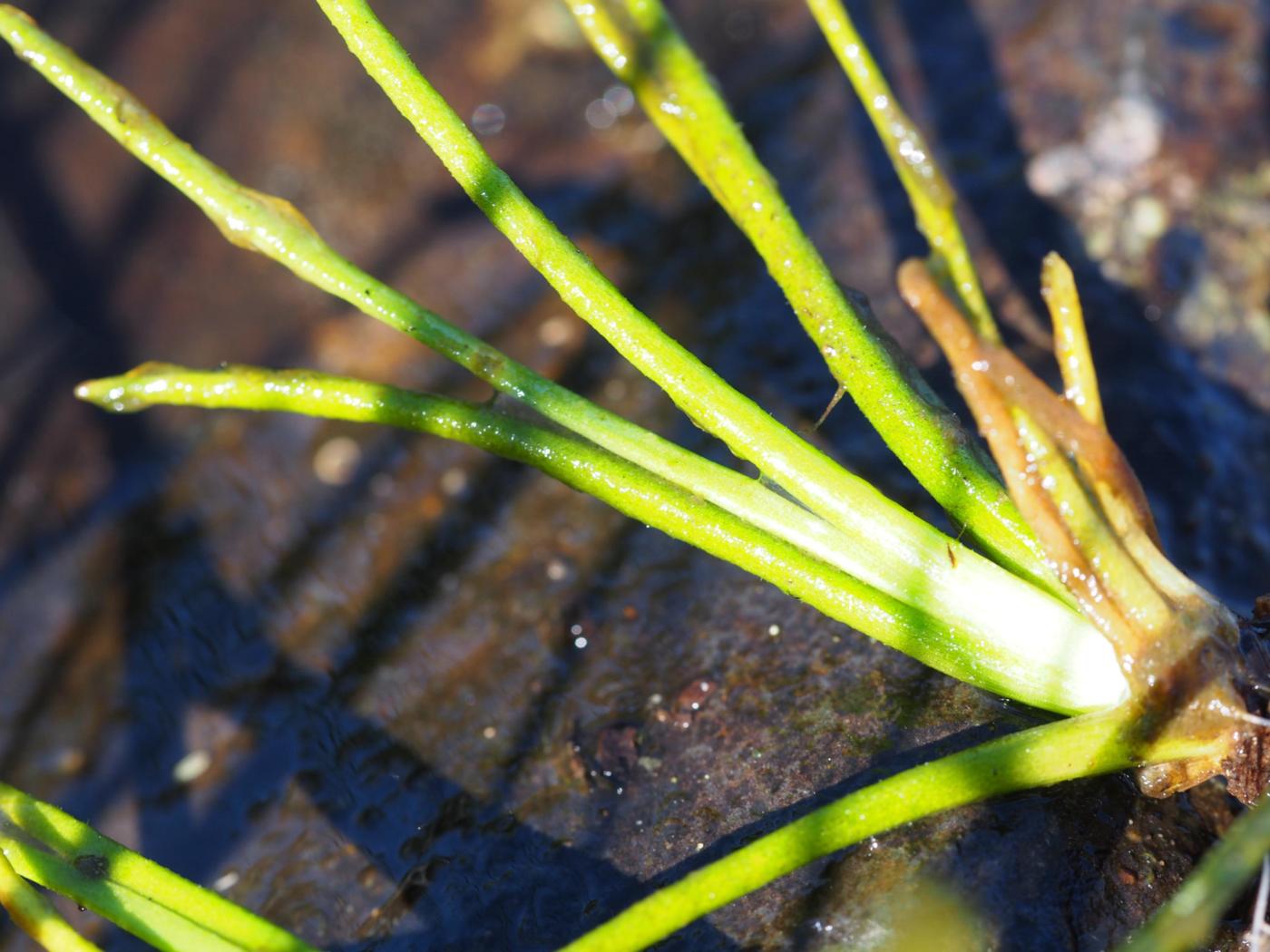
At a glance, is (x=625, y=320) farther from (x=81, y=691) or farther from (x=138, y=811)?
(x=81, y=691)

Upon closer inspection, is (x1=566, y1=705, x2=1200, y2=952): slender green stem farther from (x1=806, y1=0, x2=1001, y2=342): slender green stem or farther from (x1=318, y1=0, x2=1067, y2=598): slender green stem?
(x1=806, y1=0, x2=1001, y2=342): slender green stem

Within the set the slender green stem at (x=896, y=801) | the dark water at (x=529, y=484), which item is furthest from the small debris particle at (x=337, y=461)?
Result: the slender green stem at (x=896, y=801)

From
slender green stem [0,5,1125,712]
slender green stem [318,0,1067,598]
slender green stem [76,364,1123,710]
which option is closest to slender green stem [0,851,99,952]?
slender green stem [76,364,1123,710]

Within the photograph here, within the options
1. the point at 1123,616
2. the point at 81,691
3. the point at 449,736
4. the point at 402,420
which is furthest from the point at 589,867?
the point at 81,691

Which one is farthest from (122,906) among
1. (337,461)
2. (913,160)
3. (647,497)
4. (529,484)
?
(913,160)

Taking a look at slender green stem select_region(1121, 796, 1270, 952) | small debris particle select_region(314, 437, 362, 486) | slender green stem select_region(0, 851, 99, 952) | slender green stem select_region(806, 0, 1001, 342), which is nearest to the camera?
slender green stem select_region(1121, 796, 1270, 952)
